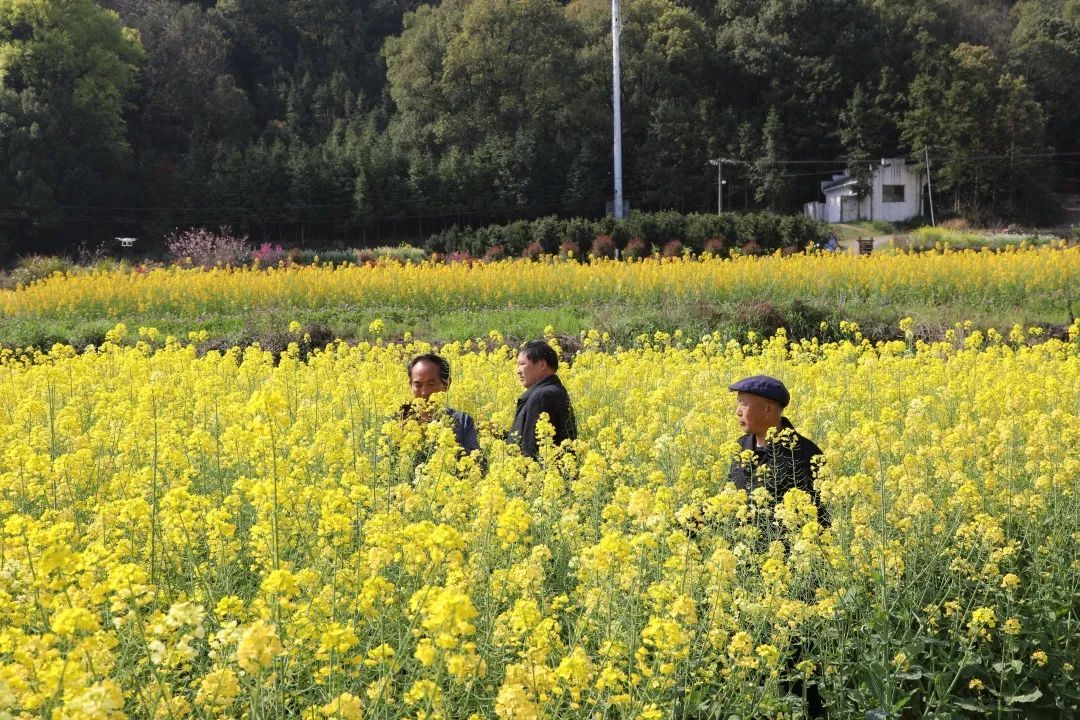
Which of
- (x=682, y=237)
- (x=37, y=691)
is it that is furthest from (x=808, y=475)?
(x=682, y=237)

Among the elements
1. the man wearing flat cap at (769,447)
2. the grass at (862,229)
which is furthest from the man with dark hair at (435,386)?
the grass at (862,229)

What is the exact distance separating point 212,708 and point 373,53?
7319 cm

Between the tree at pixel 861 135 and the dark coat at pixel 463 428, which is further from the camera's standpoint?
the tree at pixel 861 135

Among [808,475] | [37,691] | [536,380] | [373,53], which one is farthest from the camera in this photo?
[373,53]

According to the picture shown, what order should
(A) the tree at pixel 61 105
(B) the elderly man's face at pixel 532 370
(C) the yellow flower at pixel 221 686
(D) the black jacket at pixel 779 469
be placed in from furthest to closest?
(A) the tree at pixel 61 105, (B) the elderly man's face at pixel 532 370, (D) the black jacket at pixel 779 469, (C) the yellow flower at pixel 221 686

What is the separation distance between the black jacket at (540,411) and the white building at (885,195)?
161 feet

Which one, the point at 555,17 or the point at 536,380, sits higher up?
the point at 555,17

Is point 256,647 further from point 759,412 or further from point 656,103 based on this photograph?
point 656,103

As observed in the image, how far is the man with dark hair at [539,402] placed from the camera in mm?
5621

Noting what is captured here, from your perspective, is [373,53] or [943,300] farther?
[373,53]

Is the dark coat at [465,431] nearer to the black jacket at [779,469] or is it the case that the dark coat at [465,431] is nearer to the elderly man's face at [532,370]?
the elderly man's face at [532,370]

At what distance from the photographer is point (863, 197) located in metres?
52.8

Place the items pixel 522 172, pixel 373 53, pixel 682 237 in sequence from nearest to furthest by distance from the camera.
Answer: pixel 682 237, pixel 522 172, pixel 373 53

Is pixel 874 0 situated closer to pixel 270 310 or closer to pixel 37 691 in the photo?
pixel 270 310
